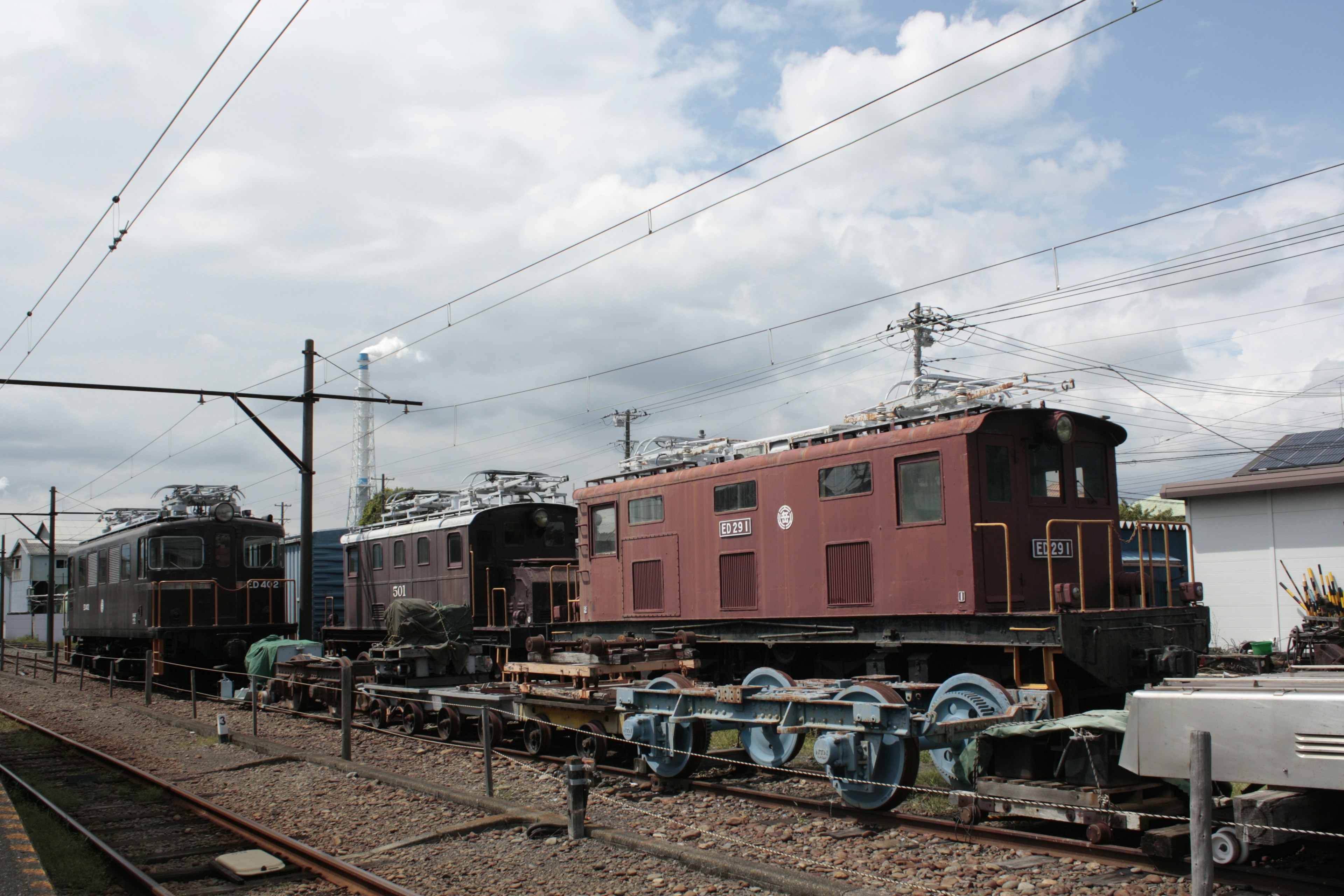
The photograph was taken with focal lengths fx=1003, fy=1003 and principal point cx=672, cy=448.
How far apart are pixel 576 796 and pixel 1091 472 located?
7.20 metres

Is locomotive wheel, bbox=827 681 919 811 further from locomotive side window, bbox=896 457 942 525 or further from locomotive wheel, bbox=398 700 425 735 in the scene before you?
locomotive wheel, bbox=398 700 425 735

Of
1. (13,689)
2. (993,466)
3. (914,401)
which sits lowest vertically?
(13,689)

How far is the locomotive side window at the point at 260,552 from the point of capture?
2233cm

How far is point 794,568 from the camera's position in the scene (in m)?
11.9

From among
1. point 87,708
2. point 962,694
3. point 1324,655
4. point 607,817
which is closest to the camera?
point 607,817

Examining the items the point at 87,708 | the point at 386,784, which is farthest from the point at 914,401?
the point at 87,708

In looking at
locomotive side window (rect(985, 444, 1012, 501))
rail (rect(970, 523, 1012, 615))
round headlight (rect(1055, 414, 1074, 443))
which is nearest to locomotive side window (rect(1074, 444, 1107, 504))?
round headlight (rect(1055, 414, 1074, 443))

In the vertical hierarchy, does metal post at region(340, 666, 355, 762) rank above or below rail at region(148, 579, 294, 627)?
below

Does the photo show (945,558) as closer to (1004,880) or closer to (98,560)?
(1004,880)

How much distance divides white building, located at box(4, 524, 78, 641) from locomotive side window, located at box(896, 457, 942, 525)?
3594 centimetres

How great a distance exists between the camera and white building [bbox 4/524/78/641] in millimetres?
44812

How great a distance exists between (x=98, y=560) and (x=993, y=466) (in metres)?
22.4

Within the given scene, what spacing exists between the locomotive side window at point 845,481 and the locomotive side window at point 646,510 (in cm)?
290

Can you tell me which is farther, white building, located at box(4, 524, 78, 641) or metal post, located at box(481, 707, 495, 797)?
white building, located at box(4, 524, 78, 641)
